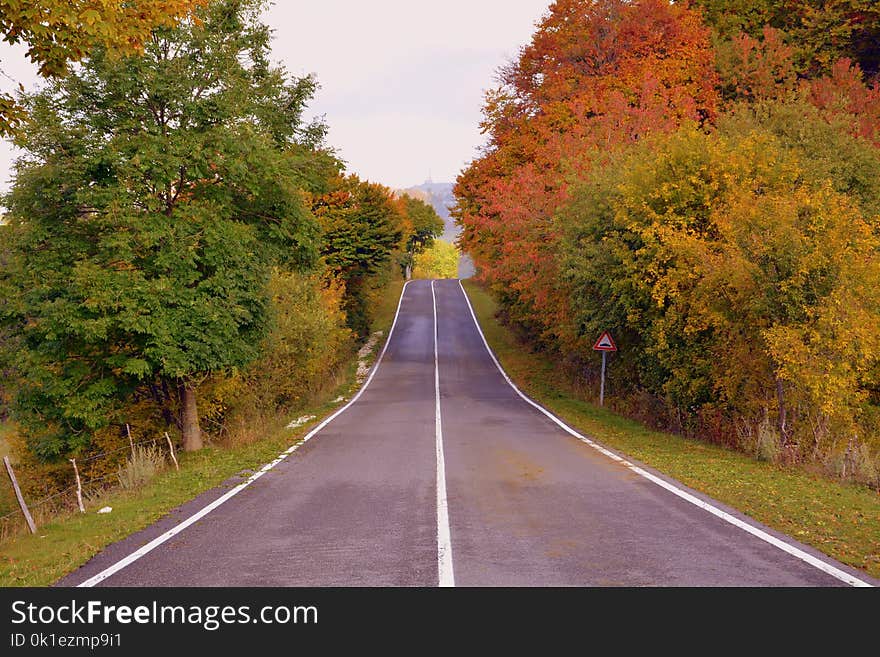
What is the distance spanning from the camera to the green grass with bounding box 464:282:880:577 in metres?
7.94

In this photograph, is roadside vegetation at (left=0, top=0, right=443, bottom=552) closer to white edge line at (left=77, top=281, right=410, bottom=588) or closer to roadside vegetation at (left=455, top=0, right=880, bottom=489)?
white edge line at (left=77, top=281, right=410, bottom=588)

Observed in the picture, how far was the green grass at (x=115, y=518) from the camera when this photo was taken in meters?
7.43

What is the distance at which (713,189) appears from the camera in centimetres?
1902

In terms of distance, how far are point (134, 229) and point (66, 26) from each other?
8691 mm

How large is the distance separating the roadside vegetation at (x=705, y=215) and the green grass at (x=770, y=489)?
57.9 inches

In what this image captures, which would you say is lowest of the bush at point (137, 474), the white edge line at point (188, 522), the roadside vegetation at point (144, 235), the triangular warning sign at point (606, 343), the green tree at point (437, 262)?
the bush at point (137, 474)

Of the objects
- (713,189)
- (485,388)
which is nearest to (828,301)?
(713,189)

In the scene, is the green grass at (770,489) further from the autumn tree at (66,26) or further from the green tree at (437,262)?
the green tree at (437,262)

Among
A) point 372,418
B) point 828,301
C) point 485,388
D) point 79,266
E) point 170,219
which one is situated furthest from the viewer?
point 485,388

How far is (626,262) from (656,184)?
92.3 inches

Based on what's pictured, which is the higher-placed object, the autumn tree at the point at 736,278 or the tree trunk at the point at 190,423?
the autumn tree at the point at 736,278

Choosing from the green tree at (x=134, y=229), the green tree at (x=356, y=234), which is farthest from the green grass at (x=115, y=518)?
the green tree at (x=356, y=234)

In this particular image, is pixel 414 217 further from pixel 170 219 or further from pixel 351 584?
pixel 351 584

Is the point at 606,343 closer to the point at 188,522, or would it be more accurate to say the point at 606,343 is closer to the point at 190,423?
the point at 190,423
